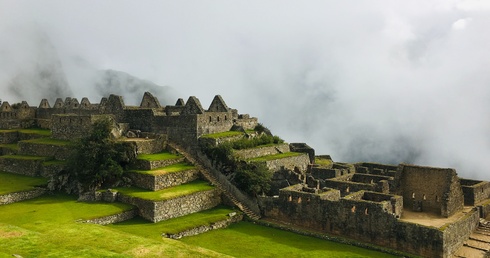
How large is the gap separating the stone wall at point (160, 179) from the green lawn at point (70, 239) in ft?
10.1

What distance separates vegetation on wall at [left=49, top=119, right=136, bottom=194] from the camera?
3547cm

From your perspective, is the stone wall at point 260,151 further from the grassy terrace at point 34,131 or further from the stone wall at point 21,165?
the grassy terrace at point 34,131

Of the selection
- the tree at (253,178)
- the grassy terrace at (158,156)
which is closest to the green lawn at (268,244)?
the tree at (253,178)

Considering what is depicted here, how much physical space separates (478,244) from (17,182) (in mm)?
37808

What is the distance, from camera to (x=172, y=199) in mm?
31812

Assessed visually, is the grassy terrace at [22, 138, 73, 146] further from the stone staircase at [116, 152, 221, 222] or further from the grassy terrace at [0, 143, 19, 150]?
the stone staircase at [116, 152, 221, 222]

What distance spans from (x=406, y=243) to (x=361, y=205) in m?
3.74

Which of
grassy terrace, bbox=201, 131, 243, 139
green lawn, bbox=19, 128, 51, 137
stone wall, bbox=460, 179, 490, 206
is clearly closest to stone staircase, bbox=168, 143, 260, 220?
grassy terrace, bbox=201, 131, 243, 139

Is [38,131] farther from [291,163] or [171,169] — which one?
[291,163]

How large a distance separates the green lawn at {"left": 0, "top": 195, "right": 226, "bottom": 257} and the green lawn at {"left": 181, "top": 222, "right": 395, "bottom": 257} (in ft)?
9.15

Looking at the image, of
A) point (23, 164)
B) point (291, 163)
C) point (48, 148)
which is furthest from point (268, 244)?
point (23, 164)

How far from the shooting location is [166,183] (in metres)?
34.6

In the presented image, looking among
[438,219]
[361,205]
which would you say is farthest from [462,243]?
[361,205]

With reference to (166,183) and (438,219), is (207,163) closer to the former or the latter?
(166,183)
